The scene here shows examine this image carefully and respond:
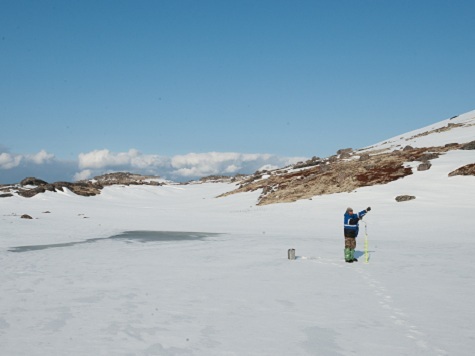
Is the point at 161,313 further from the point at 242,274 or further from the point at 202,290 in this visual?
the point at 242,274

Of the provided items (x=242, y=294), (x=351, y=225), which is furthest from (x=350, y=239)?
(x=242, y=294)

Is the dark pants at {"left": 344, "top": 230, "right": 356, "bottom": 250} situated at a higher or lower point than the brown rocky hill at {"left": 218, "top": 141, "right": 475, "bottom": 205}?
lower

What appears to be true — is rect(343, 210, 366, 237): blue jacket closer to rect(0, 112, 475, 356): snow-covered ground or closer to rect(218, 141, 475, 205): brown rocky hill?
rect(0, 112, 475, 356): snow-covered ground

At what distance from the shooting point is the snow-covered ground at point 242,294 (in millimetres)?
8539

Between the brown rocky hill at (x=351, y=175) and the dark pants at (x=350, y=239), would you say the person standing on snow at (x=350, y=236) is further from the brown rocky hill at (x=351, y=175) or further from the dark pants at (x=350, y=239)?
the brown rocky hill at (x=351, y=175)

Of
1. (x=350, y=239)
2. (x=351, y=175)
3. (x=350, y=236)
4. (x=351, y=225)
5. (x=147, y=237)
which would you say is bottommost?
(x=147, y=237)

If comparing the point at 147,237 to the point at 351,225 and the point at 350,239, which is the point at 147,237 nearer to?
the point at 351,225

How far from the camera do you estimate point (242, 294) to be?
42.1ft

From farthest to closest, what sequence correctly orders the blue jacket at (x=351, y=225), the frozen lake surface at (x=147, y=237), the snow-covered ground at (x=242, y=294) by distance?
the frozen lake surface at (x=147, y=237) < the blue jacket at (x=351, y=225) < the snow-covered ground at (x=242, y=294)

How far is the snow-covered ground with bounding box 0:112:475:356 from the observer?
8.54m

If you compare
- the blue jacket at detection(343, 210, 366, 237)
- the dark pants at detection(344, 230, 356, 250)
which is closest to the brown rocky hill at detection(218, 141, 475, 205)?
the blue jacket at detection(343, 210, 366, 237)

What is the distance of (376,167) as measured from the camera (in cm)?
5822

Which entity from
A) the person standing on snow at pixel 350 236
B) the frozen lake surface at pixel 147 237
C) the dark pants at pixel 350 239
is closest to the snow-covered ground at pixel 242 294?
the person standing on snow at pixel 350 236

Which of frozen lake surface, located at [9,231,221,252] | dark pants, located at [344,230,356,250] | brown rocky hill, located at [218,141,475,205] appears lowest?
frozen lake surface, located at [9,231,221,252]
